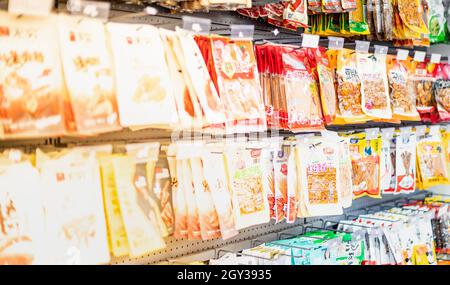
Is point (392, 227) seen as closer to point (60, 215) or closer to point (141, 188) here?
point (141, 188)

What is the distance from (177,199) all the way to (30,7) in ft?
2.59

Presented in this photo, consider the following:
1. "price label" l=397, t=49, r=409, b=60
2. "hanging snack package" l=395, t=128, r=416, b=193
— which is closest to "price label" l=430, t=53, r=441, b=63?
"price label" l=397, t=49, r=409, b=60

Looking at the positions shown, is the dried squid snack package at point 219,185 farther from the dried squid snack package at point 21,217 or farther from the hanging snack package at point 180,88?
the dried squid snack package at point 21,217

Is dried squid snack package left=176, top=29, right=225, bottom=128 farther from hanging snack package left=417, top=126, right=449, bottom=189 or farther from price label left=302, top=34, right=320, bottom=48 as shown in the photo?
hanging snack package left=417, top=126, right=449, bottom=189

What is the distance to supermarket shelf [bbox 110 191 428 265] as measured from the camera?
2.12m

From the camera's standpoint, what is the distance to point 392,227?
293 cm

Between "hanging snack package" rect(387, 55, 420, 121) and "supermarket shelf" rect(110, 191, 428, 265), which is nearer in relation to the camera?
"supermarket shelf" rect(110, 191, 428, 265)

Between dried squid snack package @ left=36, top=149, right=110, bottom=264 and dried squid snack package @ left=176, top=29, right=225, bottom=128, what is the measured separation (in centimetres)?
44

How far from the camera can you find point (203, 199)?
77.7 inches

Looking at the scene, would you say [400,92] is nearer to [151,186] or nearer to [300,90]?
[300,90]

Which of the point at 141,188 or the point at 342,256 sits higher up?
the point at 141,188

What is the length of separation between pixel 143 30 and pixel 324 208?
3.86 ft

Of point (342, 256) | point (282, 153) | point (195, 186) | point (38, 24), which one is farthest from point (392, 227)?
point (38, 24)

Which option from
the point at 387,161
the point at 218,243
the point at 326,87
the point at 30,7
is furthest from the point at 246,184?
the point at 387,161
